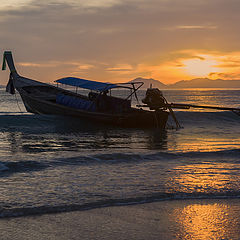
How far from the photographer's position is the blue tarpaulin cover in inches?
1025

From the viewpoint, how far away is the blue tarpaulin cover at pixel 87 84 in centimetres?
2603

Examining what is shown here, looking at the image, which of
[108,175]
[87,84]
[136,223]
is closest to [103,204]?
[136,223]

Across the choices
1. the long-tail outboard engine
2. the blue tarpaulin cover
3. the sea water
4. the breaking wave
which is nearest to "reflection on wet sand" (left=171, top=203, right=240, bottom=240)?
the breaking wave

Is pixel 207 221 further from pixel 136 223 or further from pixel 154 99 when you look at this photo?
pixel 154 99

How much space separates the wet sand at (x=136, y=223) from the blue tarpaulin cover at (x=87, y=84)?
18.9 m

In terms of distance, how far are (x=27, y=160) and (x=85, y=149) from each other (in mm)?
3881

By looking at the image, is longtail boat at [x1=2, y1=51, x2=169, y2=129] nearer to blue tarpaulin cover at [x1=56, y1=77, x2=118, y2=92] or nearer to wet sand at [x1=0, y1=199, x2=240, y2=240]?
blue tarpaulin cover at [x1=56, y1=77, x2=118, y2=92]

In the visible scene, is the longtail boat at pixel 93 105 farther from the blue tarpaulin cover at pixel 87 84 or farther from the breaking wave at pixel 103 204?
the breaking wave at pixel 103 204

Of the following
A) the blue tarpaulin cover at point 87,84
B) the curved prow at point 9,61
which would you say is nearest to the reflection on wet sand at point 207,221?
the blue tarpaulin cover at point 87,84

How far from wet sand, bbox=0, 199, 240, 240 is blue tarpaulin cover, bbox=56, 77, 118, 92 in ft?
62.2

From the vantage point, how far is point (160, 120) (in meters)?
25.2

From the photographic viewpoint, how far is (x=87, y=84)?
2838 centimetres

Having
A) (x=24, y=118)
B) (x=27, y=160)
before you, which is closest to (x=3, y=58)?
(x=24, y=118)

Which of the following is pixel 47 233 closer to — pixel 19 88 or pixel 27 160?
pixel 27 160
